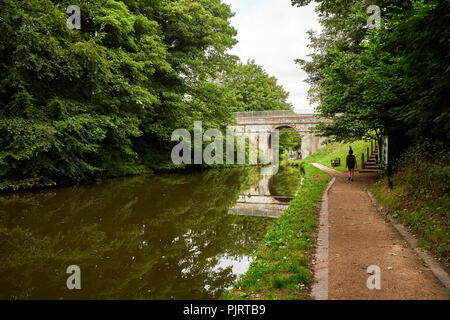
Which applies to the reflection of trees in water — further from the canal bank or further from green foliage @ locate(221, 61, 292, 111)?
green foliage @ locate(221, 61, 292, 111)

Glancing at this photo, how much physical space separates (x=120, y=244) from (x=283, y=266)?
132 inches

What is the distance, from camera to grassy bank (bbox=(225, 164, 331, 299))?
3365mm

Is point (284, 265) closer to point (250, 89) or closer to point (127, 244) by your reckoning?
point (127, 244)

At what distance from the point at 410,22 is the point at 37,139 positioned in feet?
39.5

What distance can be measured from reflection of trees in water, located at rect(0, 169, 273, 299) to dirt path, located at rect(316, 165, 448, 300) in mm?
1644

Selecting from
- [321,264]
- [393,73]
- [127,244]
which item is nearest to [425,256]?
[321,264]

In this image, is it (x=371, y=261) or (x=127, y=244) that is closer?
(x=371, y=261)

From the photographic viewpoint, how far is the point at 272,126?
38.0 meters

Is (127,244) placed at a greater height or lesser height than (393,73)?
lesser

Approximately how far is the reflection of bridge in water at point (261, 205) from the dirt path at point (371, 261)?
7.19ft

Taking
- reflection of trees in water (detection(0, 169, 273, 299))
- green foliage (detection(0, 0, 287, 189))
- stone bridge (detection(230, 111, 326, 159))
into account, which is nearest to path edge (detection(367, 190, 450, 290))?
reflection of trees in water (detection(0, 169, 273, 299))

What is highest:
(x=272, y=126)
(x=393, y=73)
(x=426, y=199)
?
(x=272, y=126)

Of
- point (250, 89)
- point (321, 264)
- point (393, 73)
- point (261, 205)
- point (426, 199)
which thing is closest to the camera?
point (321, 264)

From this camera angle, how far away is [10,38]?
32.6ft
